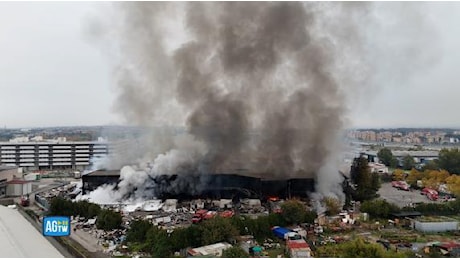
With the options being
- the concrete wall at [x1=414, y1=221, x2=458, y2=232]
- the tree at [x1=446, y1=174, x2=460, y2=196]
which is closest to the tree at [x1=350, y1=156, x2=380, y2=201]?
the tree at [x1=446, y1=174, x2=460, y2=196]

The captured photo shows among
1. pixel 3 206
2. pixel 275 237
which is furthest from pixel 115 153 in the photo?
pixel 275 237

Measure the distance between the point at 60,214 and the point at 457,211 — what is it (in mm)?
7338

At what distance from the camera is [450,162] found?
43.4 feet

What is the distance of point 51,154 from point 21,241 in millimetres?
9068

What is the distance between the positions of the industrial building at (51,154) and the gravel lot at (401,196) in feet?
28.9

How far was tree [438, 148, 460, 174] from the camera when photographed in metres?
13.2

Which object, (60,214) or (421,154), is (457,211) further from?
(421,154)

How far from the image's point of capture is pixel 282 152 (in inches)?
419

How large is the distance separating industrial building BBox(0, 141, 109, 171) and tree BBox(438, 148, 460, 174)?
10569 mm

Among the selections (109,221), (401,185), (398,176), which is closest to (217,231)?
(109,221)

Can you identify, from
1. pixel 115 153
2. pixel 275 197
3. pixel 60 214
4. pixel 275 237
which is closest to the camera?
pixel 275 237

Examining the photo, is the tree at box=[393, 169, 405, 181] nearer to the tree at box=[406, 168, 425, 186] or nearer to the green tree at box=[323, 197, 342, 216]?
the tree at box=[406, 168, 425, 186]

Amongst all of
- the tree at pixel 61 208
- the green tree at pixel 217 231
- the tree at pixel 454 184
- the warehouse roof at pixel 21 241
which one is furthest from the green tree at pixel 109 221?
the tree at pixel 454 184

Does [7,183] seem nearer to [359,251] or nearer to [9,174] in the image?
[9,174]
